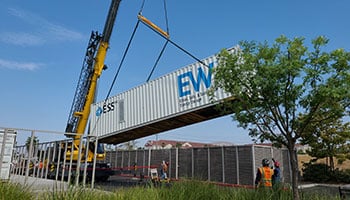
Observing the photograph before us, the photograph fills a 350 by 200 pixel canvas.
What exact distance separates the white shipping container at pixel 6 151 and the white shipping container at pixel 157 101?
5.03 meters

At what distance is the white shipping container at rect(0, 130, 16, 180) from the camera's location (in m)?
8.16

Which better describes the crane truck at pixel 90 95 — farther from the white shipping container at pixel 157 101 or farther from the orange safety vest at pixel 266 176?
the orange safety vest at pixel 266 176

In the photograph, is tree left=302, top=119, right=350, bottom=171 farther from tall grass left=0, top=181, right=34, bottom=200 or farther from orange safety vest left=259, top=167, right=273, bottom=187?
tall grass left=0, top=181, right=34, bottom=200

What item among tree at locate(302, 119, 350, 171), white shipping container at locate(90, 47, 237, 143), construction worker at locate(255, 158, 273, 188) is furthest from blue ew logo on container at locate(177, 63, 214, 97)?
tree at locate(302, 119, 350, 171)

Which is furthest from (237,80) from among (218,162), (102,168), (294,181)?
(102,168)

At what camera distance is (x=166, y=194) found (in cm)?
526

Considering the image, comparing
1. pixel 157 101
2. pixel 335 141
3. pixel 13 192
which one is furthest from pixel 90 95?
pixel 335 141

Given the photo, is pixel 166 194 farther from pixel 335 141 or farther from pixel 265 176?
pixel 335 141

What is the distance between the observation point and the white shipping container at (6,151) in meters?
8.16

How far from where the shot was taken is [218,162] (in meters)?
14.6

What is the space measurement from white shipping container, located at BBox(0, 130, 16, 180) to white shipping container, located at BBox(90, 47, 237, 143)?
5033 millimetres

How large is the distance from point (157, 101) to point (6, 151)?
5.92 meters

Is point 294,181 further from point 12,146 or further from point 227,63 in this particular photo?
point 12,146

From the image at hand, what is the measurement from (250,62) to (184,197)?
3.05 m
